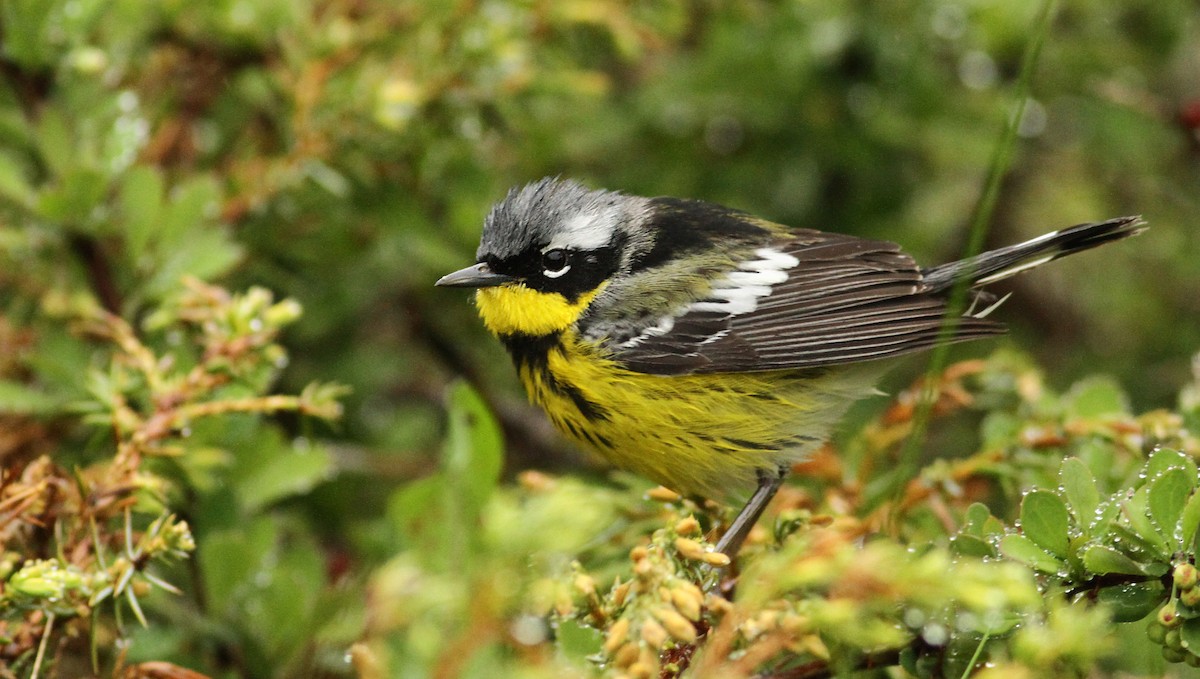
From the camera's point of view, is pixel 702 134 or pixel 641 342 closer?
pixel 641 342

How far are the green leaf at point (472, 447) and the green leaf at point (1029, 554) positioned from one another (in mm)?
1073

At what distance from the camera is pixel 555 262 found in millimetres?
3365

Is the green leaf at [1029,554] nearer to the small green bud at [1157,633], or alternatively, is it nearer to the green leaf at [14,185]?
the small green bud at [1157,633]

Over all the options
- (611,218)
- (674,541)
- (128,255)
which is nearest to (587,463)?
(611,218)

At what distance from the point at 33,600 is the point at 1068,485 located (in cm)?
180

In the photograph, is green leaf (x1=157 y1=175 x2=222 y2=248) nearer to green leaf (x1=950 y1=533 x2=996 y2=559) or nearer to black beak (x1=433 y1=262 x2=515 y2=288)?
black beak (x1=433 y1=262 x2=515 y2=288)

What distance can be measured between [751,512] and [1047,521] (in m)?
1.00

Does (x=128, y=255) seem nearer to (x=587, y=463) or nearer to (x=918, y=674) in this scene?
(x=587, y=463)

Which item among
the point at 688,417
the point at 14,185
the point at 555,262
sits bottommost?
the point at 688,417

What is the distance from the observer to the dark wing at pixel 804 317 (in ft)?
10.3

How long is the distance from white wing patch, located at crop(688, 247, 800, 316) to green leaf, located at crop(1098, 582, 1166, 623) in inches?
57.2

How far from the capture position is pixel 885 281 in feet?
10.8

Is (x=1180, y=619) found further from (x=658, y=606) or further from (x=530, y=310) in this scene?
(x=530, y=310)

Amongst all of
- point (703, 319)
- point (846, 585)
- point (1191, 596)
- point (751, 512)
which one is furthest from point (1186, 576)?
point (703, 319)
